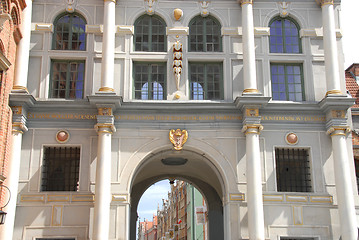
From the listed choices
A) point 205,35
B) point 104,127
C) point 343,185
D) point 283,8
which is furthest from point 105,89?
point 343,185

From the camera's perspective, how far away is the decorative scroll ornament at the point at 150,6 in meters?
24.8

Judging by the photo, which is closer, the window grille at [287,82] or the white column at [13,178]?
the white column at [13,178]

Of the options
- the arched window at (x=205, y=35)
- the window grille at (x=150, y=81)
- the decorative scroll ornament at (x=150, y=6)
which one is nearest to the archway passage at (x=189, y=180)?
the window grille at (x=150, y=81)

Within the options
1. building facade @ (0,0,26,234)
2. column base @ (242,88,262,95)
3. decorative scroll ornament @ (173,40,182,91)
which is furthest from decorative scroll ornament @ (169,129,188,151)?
building facade @ (0,0,26,234)

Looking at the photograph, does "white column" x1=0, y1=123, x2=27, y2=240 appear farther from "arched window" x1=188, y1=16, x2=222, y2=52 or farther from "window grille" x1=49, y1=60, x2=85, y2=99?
"arched window" x1=188, y1=16, x2=222, y2=52

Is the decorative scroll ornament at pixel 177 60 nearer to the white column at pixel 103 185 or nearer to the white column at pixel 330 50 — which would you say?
the white column at pixel 103 185

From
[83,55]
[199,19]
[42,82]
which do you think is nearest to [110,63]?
[83,55]

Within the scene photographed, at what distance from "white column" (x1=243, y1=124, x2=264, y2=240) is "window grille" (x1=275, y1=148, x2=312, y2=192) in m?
1.75

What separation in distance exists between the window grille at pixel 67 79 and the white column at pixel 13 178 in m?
2.43

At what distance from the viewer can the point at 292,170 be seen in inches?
939

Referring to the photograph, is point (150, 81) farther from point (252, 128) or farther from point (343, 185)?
point (343, 185)

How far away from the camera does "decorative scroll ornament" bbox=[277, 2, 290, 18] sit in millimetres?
25062

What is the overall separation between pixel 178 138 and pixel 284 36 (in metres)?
7.19

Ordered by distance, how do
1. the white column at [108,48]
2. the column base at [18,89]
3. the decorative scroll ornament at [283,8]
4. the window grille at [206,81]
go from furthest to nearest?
1. the decorative scroll ornament at [283,8]
2. the window grille at [206,81]
3. the white column at [108,48]
4. the column base at [18,89]
